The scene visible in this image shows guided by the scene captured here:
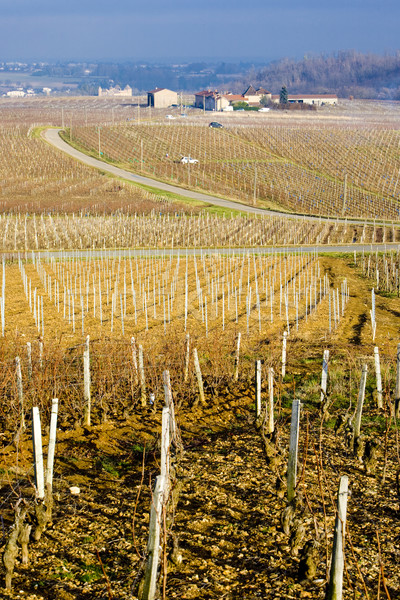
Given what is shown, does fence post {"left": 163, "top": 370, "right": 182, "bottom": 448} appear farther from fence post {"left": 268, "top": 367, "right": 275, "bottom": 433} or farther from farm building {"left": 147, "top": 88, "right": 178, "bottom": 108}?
farm building {"left": 147, "top": 88, "right": 178, "bottom": 108}

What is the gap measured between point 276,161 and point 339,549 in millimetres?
61162

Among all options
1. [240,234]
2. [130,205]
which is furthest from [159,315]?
[130,205]

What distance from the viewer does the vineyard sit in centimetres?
5119

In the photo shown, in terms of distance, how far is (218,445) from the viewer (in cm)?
1016

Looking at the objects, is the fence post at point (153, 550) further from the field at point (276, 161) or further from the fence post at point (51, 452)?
the field at point (276, 161)

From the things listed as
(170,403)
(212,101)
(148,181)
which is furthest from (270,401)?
(212,101)

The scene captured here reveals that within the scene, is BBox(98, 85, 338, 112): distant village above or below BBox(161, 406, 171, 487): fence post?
above

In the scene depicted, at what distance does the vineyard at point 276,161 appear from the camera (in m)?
51.2

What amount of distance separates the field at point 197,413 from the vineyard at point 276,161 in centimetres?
1475

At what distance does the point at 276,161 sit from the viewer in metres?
65.2

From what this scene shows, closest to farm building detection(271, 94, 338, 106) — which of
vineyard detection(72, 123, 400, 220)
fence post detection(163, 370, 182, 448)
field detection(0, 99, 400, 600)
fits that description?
vineyard detection(72, 123, 400, 220)

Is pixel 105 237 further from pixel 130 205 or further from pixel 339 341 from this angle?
pixel 339 341

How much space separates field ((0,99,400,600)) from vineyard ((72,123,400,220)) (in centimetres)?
1475

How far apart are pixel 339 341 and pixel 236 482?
9267 millimetres
